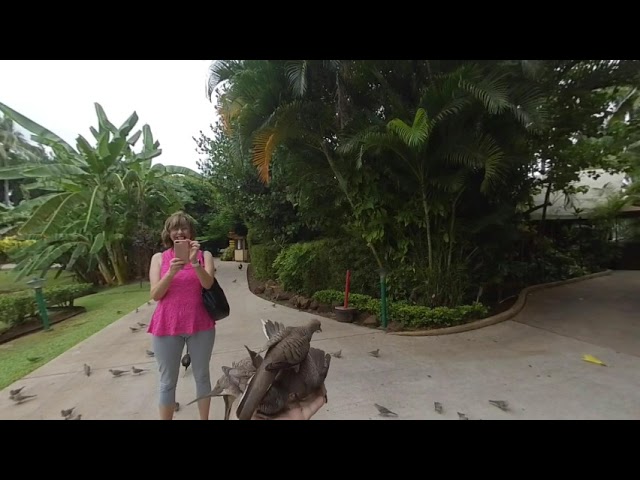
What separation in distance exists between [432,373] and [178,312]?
9.33 feet

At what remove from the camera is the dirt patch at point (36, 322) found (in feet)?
20.1

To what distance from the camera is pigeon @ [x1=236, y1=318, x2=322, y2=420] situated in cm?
153

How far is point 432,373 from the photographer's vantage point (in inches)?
147

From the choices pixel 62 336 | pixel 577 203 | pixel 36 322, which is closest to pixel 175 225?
pixel 62 336

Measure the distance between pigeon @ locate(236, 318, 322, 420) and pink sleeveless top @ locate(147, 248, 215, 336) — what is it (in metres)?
0.63

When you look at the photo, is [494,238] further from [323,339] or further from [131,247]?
[131,247]

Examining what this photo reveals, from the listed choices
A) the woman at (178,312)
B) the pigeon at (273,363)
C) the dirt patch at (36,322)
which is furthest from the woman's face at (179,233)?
the dirt patch at (36,322)

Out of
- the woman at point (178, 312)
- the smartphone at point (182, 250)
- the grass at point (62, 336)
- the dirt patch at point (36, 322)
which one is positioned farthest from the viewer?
the dirt patch at point (36, 322)

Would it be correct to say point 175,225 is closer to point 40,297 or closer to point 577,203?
point 40,297

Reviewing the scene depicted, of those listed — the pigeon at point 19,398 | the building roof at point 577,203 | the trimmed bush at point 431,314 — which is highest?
the building roof at point 577,203

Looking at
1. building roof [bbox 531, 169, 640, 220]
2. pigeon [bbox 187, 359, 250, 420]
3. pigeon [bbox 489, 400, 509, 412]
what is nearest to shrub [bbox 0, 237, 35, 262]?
pigeon [bbox 187, 359, 250, 420]

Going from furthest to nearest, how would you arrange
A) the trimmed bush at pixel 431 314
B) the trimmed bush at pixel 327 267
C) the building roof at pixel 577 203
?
1. the building roof at pixel 577 203
2. the trimmed bush at pixel 327 267
3. the trimmed bush at pixel 431 314

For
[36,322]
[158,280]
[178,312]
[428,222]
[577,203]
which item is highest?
[577,203]

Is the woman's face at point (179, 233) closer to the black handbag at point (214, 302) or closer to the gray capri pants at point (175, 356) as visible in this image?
the black handbag at point (214, 302)
